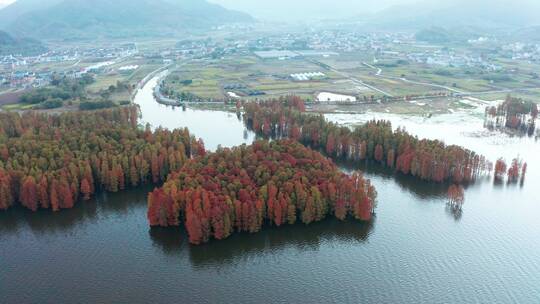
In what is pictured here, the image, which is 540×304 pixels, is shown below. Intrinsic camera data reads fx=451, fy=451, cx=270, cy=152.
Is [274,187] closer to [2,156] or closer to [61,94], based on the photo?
[2,156]

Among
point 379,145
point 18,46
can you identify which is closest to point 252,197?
point 379,145

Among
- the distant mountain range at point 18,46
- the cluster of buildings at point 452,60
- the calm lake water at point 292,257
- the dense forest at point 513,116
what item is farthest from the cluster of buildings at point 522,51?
the distant mountain range at point 18,46

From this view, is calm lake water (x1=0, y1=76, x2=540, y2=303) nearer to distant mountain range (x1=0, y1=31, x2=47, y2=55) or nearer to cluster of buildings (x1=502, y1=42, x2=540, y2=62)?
cluster of buildings (x1=502, y1=42, x2=540, y2=62)

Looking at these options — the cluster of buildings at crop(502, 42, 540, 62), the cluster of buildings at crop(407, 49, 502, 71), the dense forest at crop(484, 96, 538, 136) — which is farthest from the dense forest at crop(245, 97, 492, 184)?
the cluster of buildings at crop(502, 42, 540, 62)

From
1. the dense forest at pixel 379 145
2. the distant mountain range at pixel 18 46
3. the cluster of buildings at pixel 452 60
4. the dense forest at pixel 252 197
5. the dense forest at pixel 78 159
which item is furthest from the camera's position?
the distant mountain range at pixel 18 46

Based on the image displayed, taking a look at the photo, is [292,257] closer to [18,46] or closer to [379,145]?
[379,145]

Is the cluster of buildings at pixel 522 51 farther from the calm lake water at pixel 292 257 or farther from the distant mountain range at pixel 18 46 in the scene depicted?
the distant mountain range at pixel 18 46

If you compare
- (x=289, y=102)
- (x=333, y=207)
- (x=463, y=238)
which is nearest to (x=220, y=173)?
(x=333, y=207)
